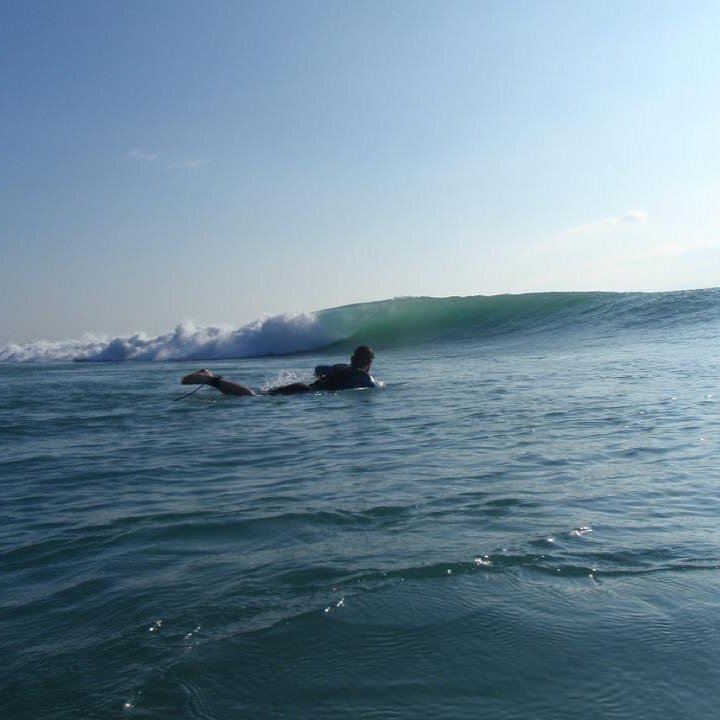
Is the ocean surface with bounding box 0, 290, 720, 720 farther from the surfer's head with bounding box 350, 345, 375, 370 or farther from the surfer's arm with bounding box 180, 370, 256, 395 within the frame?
the surfer's head with bounding box 350, 345, 375, 370

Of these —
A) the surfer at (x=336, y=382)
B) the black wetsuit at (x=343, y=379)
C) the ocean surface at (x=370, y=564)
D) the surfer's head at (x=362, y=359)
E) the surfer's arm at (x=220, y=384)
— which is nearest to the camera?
the ocean surface at (x=370, y=564)

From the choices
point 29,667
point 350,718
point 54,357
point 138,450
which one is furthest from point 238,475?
point 54,357

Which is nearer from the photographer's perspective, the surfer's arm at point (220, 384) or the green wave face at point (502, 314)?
the surfer's arm at point (220, 384)

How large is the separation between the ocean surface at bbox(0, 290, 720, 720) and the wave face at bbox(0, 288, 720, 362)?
17.9 metres

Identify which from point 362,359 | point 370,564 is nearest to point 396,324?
point 362,359

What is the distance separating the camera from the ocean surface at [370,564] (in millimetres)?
2516

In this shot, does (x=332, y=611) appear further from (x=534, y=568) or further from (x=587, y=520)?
(x=587, y=520)

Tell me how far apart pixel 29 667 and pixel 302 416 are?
725cm

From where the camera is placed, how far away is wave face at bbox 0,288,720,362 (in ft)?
88.0

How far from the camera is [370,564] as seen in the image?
3.70m

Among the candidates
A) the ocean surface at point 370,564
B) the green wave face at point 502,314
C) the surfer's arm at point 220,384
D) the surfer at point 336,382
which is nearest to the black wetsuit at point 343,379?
the surfer at point 336,382

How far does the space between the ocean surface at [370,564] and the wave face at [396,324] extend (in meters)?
17.9

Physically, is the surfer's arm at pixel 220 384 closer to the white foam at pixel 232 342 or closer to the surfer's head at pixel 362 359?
the surfer's head at pixel 362 359

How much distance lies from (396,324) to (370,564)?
29768 millimetres
